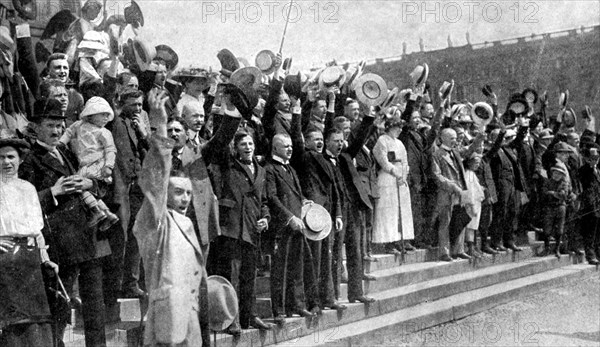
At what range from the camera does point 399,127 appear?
10.8 meters

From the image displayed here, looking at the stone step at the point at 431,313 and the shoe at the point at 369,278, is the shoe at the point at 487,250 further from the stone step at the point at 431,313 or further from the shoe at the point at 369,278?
the shoe at the point at 369,278

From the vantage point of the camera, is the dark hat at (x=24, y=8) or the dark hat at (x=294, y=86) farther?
the dark hat at (x=24, y=8)

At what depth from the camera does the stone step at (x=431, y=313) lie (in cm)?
780

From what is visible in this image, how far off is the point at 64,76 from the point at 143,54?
0.81 meters

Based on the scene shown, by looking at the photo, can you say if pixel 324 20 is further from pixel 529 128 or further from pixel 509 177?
pixel 529 128

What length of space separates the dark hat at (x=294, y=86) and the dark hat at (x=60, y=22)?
2460 mm

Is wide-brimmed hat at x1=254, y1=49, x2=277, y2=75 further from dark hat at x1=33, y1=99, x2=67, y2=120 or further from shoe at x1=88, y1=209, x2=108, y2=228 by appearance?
shoe at x1=88, y1=209, x2=108, y2=228

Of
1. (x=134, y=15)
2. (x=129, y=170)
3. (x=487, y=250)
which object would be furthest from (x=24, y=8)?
(x=487, y=250)

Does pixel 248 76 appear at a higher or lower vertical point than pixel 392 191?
higher

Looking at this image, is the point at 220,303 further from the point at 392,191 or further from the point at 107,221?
the point at 392,191

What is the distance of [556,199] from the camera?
13641 millimetres

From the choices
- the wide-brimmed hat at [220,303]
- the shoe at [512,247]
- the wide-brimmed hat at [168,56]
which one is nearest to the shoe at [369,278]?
the wide-brimmed hat at [168,56]

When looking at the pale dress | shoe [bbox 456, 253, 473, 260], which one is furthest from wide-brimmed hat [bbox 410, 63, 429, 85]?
shoe [bbox 456, 253, 473, 260]

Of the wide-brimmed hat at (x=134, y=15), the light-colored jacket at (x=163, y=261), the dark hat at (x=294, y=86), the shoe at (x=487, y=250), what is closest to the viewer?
the light-colored jacket at (x=163, y=261)
